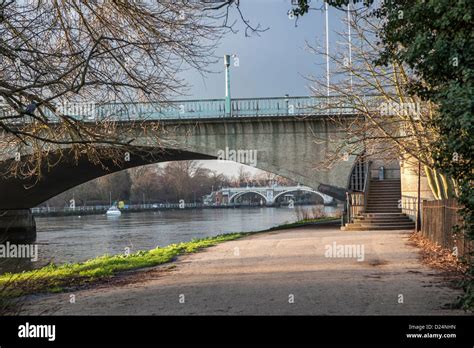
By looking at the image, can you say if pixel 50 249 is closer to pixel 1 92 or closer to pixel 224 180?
pixel 1 92

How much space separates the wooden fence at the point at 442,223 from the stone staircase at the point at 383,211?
513 cm

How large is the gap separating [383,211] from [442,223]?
12.3 metres

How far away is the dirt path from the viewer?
320 inches

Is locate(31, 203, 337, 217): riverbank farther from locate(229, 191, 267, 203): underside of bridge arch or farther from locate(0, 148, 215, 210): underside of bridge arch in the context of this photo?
locate(0, 148, 215, 210): underside of bridge arch

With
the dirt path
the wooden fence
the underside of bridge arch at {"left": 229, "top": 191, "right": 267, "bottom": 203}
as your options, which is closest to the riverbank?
the underside of bridge arch at {"left": 229, "top": 191, "right": 267, "bottom": 203}

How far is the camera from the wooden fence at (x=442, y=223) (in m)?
12.7

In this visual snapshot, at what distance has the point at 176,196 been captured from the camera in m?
113

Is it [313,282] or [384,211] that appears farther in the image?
[384,211]

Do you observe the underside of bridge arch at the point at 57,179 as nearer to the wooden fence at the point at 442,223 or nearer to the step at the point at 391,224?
the step at the point at 391,224

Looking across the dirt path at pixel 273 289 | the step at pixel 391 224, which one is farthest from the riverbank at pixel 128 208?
the dirt path at pixel 273 289

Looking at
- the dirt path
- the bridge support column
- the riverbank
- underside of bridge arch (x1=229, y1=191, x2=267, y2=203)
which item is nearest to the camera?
the dirt path

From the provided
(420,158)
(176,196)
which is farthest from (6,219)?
(176,196)

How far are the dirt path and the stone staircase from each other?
906cm
